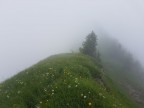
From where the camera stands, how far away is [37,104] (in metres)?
25.1

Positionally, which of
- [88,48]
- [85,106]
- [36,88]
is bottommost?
[85,106]

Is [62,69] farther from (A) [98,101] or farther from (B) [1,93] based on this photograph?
(A) [98,101]

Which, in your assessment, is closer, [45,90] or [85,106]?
[85,106]

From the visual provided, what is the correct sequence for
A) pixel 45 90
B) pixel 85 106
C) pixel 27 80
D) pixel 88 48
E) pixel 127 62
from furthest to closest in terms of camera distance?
pixel 127 62
pixel 88 48
pixel 27 80
pixel 45 90
pixel 85 106

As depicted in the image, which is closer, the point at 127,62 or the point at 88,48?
the point at 88,48

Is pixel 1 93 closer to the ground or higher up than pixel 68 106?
higher up

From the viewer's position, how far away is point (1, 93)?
89.9 ft

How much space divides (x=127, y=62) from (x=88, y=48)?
269 ft

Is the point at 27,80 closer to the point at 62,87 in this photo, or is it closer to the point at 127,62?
the point at 62,87

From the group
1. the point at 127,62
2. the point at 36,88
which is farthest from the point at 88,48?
the point at 127,62

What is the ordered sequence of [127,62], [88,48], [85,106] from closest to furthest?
1. [85,106]
2. [88,48]
3. [127,62]

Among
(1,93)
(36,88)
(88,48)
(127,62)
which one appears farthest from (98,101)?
(127,62)

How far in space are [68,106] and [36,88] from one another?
5.05m

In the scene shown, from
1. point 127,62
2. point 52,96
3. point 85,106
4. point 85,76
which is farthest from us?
point 127,62
